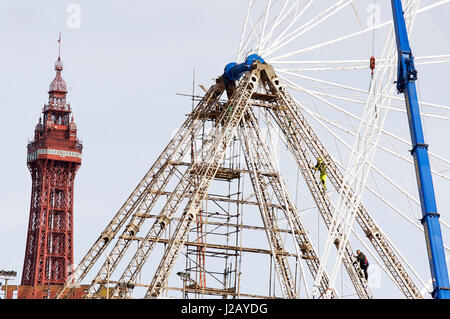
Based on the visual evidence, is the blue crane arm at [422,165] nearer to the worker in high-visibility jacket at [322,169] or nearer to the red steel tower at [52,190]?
the worker in high-visibility jacket at [322,169]

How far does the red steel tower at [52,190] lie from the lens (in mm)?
181125

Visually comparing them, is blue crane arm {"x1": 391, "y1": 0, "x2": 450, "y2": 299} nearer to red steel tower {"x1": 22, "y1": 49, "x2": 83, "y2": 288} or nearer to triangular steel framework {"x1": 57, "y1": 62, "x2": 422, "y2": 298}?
triangular steel framework {"x1": 57, "y1": 62, "x2": 422, "y2": 298}

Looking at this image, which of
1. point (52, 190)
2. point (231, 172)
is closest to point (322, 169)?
point (231, 172)

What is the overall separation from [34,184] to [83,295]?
116 metres

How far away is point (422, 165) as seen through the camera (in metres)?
50.0

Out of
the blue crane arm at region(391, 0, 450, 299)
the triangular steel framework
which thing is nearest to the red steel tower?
the triangular steel framework

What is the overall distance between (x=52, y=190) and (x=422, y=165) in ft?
470

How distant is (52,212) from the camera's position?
186 m

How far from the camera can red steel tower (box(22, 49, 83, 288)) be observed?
181125 mm
